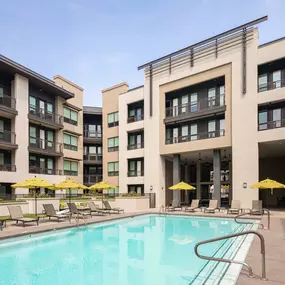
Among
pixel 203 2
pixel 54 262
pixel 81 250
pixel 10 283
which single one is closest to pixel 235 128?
pixel 203 2

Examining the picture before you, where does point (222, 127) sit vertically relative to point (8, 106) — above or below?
below

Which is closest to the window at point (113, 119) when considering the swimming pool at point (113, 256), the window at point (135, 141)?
the window at point (135, 141)

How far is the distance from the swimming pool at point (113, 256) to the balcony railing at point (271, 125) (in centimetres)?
1046

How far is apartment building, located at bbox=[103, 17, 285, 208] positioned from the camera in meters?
22.3

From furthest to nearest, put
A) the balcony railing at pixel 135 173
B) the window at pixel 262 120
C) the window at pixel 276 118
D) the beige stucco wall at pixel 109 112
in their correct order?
the beige stucco wall at pixel 109 112
the balcony railing at pixel 135 173
the window at pixel 262 120
the window at pixel 276 118

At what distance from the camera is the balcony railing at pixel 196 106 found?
25.3 m

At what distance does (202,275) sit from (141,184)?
23.2m

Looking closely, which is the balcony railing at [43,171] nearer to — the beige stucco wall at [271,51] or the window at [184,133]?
the window at [184,133]

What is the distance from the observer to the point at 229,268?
701 centimetres

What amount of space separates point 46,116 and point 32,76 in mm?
4782

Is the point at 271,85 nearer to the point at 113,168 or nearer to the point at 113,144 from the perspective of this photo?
the point at 113,144

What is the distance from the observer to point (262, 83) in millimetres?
22891

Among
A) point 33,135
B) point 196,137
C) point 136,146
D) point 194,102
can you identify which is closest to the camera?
point 196,137

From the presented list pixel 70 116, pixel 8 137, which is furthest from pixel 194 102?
pixel 8 137
